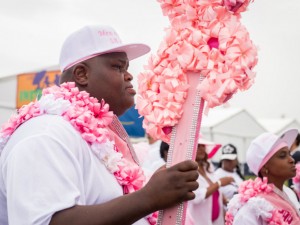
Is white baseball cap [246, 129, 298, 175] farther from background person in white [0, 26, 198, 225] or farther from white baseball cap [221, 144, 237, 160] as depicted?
white baseball cap [221, 144, 237, 160]

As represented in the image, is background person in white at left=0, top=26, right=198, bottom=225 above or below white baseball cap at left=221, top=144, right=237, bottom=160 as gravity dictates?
above

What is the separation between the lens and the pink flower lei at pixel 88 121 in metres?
1.78

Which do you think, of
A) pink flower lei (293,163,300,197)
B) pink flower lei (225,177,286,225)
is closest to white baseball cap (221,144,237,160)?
pink flower lei (293,163,300,197)

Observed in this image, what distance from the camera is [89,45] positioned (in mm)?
2002

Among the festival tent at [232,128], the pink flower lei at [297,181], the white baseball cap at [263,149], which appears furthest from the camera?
the festival tent at [232,128]

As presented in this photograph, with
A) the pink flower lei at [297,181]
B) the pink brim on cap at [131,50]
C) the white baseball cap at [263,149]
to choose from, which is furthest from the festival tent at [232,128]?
the pink brim on cap at [131,50]

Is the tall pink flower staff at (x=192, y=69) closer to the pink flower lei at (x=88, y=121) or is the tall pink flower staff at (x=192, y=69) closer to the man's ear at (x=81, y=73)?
the pink flower lei at (x=88, y=121)

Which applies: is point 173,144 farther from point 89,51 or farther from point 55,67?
point 55,67

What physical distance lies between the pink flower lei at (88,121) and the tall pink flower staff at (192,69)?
17cm

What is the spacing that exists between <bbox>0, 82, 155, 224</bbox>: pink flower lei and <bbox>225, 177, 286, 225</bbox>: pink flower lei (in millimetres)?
1659

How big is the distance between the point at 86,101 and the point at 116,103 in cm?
14

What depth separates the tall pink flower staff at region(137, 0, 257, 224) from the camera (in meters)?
1.74

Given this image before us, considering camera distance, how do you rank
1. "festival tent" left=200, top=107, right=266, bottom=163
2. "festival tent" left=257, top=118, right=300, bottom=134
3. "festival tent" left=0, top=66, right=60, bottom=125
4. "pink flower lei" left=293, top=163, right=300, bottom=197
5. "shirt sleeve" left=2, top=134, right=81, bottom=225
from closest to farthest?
"shirt sleeve" left=2, top=134, right=81, bottom=225, "pink flower lei" left=293, top=163, right=300, bottom=197, "festival tent" left=0, top=66, right=60, bottom=125, "festival tent" left=200, top=107, right=266, bottom=163, "festival tent" left=257, top=118, right=300, bottom=134

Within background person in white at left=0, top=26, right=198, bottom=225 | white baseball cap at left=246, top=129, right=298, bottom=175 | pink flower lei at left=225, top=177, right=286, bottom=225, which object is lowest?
pink flower lei at left=225, top=177, right=286, bottom=225
